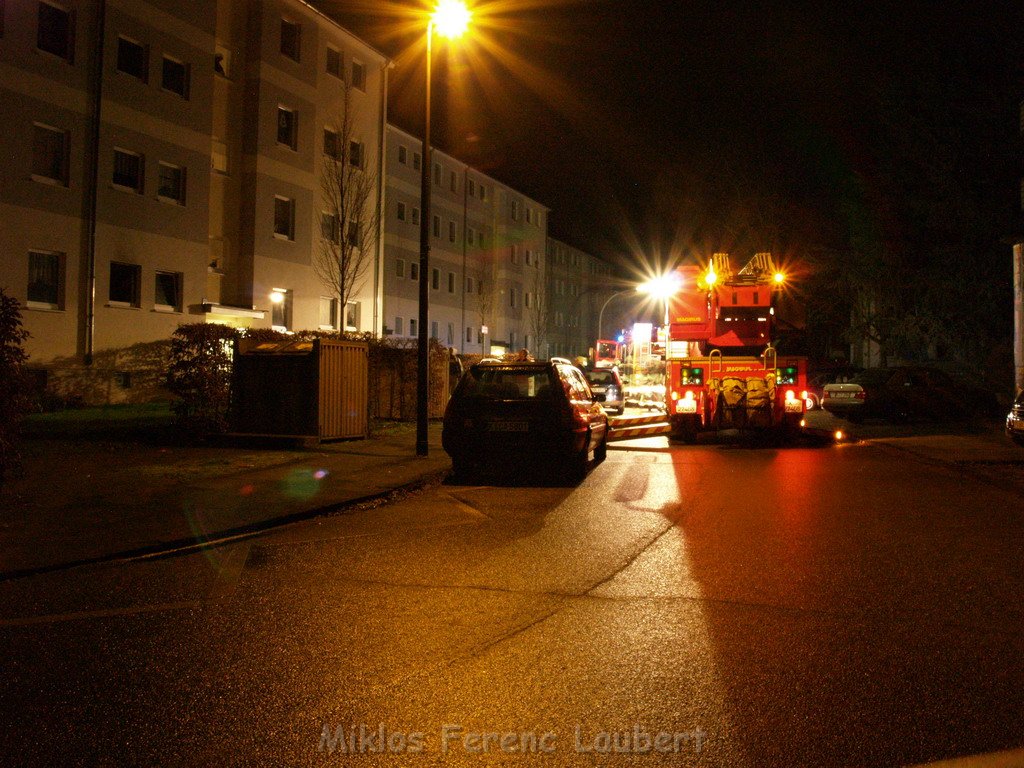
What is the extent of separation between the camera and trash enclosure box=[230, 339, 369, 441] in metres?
15.7

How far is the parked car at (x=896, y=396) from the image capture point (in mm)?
24766

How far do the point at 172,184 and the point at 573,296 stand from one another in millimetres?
53121

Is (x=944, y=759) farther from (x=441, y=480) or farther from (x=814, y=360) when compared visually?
(x=814, y=360)

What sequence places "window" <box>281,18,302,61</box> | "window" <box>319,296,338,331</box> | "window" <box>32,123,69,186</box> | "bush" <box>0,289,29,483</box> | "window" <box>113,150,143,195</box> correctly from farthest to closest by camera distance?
1. "window" <box>319,296,338,331</box>
2. "window" <box>281,18,302,61</box>
3. "window" <box>113,150,143,195</box>
4. "window" <box>32,123,69,186</box>
5. "bush" <box>0,289,29,483</box>

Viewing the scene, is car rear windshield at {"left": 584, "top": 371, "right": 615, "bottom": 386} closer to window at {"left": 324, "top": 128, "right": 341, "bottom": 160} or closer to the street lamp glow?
window at {"left": 324, "top": 128, "right": 341, "bottom": 160}

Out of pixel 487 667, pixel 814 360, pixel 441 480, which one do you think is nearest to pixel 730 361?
pixel 441 480

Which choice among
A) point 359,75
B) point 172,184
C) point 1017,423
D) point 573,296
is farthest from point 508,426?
point 573,296

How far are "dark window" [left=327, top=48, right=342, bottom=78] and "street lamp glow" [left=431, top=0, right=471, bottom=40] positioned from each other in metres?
21.5

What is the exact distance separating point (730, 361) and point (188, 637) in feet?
46.1

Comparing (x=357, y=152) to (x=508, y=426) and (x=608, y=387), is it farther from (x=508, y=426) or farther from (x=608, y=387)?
(x=508, y=426)

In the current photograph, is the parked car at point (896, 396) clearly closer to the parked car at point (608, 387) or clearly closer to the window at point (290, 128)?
the parked car at point (608, 387)

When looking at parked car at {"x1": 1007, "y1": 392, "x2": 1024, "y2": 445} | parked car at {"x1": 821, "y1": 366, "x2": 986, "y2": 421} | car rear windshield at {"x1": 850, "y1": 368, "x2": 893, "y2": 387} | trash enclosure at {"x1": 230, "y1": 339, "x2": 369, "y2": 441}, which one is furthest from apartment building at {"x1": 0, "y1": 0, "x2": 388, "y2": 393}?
parked car at {"x1": 1007, "y1": 392, "x2": 1024, "y2": 445}

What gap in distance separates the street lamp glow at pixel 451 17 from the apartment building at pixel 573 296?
5353 cm

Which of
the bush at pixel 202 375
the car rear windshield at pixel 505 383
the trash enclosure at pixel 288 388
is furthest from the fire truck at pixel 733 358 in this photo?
the bush at pixel 202 375
